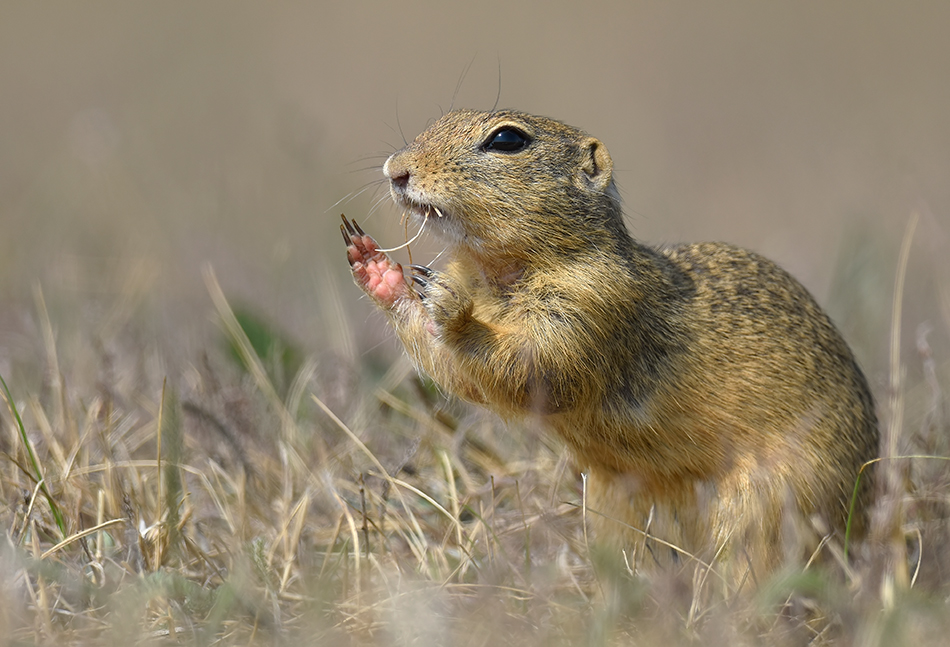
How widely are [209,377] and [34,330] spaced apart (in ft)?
4.89

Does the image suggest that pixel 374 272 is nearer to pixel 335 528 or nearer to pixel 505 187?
pixel 505 187

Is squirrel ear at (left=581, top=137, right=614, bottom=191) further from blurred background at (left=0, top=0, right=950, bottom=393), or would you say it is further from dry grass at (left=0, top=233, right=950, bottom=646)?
dry grass at (left=0, top=233, right=950, bottom=646)

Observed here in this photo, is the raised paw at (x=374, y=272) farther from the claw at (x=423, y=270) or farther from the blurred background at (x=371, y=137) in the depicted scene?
the blurred background at (x=371, y=137)

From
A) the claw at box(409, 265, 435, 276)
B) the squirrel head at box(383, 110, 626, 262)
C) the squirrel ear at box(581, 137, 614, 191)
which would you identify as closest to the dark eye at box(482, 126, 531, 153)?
Answer: the squirrel head at box(383, 110, 626, 262)

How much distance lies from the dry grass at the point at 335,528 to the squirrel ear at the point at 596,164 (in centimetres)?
112

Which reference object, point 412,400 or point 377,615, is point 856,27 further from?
point 377,615

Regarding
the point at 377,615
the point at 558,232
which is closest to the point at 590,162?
the point at 558,232

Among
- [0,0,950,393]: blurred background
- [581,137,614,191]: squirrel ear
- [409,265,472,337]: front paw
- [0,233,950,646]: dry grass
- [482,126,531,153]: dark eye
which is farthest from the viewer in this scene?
[0,0,950,393]: blurred background

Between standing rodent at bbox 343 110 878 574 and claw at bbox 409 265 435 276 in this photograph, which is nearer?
standing rodent at bbox 343 110 878 574

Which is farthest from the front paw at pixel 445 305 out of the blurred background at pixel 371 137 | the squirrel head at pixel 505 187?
the blurred background at pixel 371 137

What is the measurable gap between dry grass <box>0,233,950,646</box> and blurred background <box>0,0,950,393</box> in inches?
22.1

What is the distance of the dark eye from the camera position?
4.18 m

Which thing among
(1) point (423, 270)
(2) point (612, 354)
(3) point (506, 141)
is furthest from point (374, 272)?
(2) point (612, 354)

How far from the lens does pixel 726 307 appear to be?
430cm
